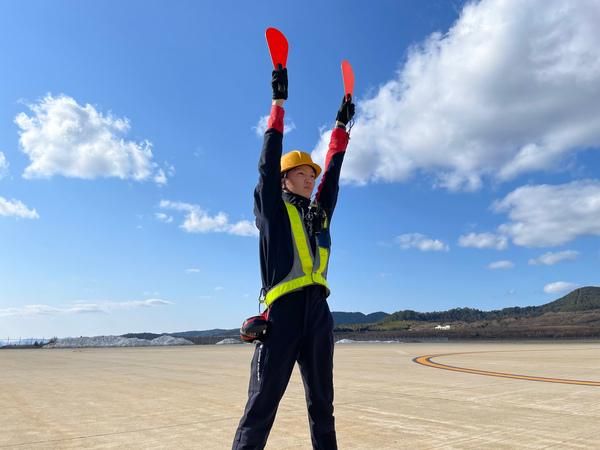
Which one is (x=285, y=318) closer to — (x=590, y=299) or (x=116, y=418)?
(x=116, y=418)

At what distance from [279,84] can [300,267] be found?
1.16 metres

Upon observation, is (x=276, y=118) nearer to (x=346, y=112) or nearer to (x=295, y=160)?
(x=295, y=160)

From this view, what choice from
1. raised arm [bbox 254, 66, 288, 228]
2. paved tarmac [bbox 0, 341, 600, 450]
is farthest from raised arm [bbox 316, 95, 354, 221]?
paved tarmac [bbox 0, 341, 600, 450]

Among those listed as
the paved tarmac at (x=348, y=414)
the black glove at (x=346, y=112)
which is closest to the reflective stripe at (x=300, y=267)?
the black glove at (x=346, y=112)

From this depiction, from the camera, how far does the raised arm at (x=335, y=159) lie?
11.1 feet

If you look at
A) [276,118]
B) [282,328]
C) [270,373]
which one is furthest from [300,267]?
[276,118]

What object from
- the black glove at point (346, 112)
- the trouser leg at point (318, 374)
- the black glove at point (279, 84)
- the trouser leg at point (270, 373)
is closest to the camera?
the trouser leg at point (270, 373)

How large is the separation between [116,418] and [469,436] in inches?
165

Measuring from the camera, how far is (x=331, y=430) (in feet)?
9.30

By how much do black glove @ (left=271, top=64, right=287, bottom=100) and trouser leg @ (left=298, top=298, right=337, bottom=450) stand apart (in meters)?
1.32

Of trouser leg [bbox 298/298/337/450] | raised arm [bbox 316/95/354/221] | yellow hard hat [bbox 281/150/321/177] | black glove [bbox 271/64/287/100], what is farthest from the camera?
raised arm [bbox 316/95/354/221]

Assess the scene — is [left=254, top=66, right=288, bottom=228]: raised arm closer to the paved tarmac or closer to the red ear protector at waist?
the red ear protector at waist

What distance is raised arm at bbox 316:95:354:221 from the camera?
11.1 ft

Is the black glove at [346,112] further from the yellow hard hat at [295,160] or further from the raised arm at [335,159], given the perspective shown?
the yellow hard hat at [295,160]
